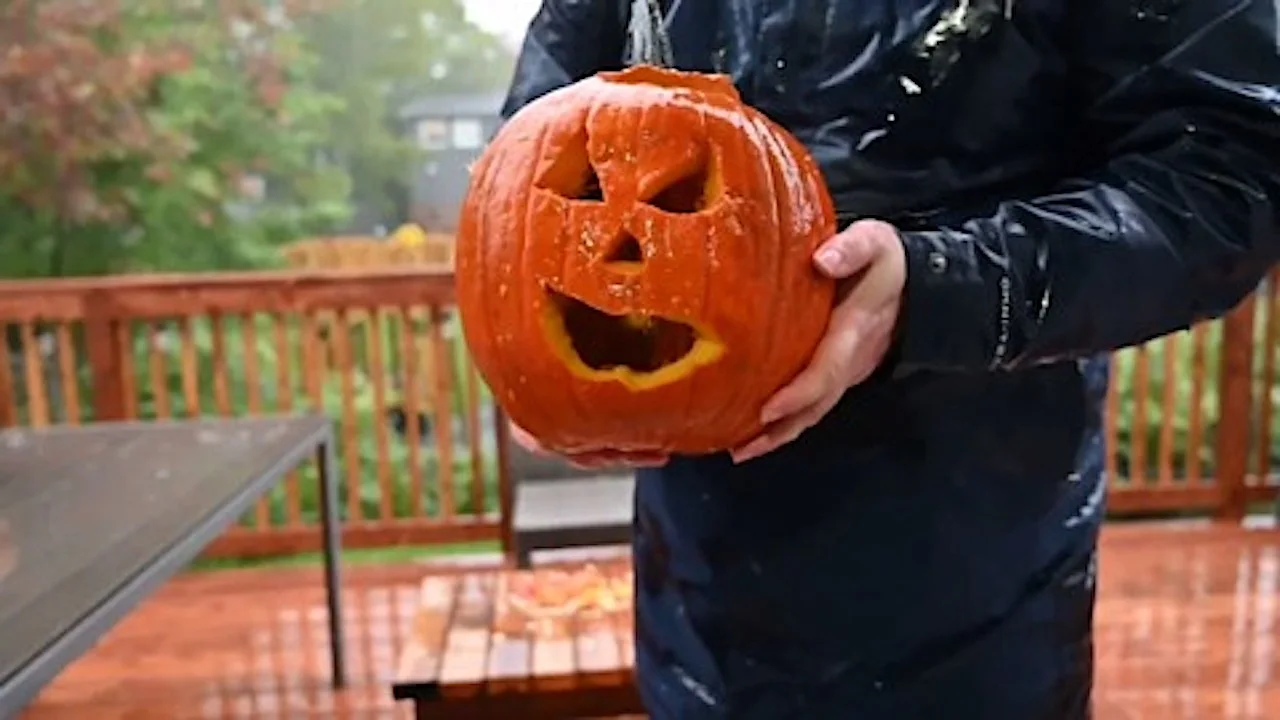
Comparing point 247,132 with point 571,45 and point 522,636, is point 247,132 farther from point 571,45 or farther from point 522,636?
point 571,45

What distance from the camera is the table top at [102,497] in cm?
153

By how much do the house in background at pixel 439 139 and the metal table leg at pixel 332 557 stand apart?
175 centimetres

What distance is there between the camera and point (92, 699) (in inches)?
113

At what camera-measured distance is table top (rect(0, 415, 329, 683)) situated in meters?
1.53

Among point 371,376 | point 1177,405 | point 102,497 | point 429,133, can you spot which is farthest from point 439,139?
point 102,497

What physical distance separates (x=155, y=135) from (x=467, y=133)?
0.98 meters

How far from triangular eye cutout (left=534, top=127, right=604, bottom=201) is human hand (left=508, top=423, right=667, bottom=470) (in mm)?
138

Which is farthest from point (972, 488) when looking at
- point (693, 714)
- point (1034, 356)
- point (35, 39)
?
A: point (35, 39)

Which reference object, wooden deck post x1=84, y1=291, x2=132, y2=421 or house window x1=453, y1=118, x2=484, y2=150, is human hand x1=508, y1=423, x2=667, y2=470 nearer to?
wooden deck post x1=84, y1=291, x2=132, y2=421

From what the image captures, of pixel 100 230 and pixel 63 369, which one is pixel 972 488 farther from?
pixel 100 230

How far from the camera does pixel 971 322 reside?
2.18 feet

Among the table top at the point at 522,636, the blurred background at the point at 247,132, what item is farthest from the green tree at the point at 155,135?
the table top at the point at 522,636

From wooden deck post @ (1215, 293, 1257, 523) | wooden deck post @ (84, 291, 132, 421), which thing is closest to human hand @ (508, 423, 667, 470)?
wooden deck post @ (84, 291, 132, 421)

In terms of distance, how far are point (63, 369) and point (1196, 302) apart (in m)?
3.44
